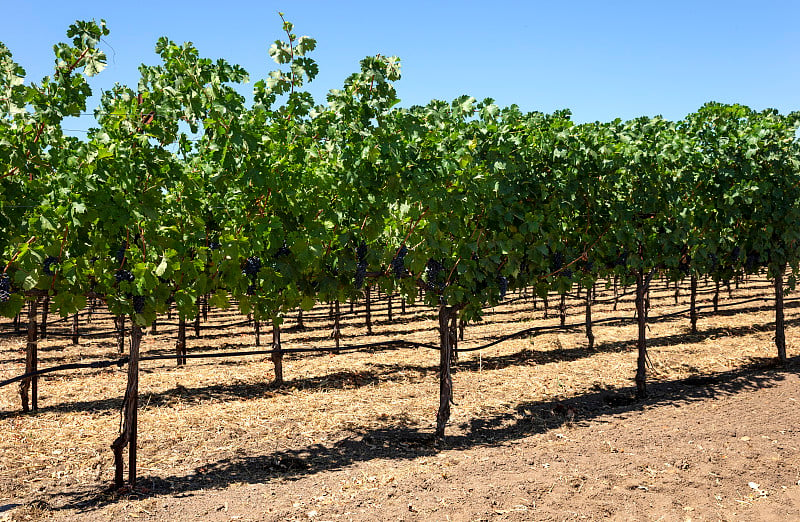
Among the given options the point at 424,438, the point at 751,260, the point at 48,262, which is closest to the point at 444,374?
the point at 424,438

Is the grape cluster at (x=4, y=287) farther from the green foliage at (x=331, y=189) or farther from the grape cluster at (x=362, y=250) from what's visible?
the grape cluster at (x=362, y=250)

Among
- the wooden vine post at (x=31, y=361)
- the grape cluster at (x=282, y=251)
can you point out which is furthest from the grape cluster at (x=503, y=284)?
the wooden vine post at (x=31, y=361)

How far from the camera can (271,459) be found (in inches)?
337

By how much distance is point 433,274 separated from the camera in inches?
346

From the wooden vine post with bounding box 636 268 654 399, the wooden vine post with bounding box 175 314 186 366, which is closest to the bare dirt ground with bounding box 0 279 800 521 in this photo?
the wooden vine post with bounding box 636 268 654 399

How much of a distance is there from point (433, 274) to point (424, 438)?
2808 mm

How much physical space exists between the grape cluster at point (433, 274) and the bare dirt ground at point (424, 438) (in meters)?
2.49

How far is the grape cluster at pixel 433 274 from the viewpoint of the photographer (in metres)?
8.71

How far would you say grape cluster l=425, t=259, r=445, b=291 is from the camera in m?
8.71

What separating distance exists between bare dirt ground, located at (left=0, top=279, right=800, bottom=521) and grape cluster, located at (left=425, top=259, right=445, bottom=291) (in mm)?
2491

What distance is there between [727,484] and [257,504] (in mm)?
5509

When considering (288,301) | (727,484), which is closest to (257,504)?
(288,301)

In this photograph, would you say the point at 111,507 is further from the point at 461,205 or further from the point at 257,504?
the point at 461,205

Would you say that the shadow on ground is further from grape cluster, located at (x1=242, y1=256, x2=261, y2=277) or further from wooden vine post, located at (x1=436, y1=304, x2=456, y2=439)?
grape cluster, located at (x1=242, y1=256, x2=261, y2=277)
